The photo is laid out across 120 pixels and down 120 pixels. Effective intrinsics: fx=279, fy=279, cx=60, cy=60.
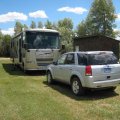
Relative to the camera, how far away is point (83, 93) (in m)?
11.0

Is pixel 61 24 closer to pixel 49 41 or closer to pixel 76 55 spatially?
pixel 49 41

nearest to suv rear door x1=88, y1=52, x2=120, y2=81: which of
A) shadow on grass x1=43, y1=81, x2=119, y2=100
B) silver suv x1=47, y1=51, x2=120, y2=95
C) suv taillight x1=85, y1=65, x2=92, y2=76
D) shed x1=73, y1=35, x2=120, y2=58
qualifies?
silver suv x1=47, y1=51, x2=120, y2=95

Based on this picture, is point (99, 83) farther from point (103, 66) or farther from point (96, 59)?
point (96, 59)

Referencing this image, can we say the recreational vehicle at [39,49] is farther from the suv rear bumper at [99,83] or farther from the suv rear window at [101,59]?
the suv rear bumper at [99,83]

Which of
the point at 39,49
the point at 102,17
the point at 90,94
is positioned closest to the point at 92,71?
the point at 90,94

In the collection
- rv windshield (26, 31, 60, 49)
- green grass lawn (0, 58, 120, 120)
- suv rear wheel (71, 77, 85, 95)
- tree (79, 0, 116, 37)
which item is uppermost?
tree (79, 0, 116, 37)

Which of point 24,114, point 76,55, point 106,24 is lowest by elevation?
point 24,114

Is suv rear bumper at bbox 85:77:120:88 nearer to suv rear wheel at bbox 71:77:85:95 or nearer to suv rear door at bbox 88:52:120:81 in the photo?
suv rear door at bbox 88:52:120:81

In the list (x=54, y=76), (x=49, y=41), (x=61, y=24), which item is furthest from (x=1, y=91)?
(x=61, y=24)

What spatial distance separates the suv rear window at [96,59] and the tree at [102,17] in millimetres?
52075

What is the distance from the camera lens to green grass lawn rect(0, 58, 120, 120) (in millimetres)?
8070

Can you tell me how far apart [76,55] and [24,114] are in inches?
159

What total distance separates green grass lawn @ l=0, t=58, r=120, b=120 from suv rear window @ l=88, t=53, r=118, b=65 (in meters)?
1.34

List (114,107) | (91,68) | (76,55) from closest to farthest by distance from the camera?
(114,107) → (91,68) → (76,55)
